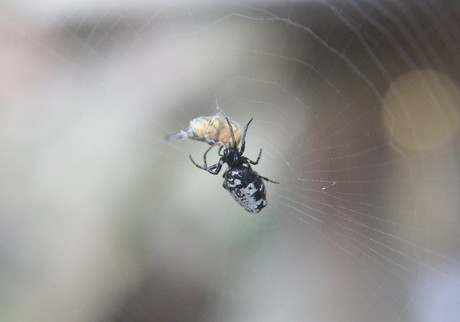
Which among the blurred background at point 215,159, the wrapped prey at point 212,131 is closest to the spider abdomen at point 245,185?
the wrapped prey at point 212,131

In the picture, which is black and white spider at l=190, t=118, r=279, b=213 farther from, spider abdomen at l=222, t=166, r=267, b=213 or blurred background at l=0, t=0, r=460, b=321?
blurred background at l=0, t=0, r=460, b=321

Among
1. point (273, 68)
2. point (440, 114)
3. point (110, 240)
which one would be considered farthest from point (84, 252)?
point (440, 114)

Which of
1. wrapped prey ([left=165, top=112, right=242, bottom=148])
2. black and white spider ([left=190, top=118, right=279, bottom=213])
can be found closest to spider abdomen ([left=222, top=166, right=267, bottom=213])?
black and white spider ([left=190, top=118, right=279, bottom=213])

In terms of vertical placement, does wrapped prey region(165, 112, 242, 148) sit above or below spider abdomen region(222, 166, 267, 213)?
above

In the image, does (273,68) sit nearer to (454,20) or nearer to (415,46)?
(415,46)

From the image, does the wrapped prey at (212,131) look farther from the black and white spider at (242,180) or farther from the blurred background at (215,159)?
the blurred background at (215,159)
